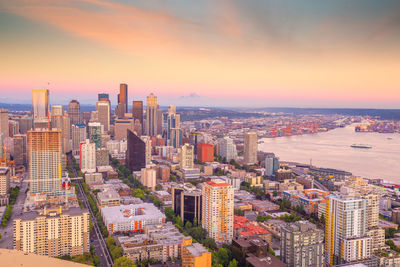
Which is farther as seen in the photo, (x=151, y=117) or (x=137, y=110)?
(x=137, y=110)

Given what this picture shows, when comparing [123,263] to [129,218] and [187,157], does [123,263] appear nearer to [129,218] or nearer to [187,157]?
[129,218]

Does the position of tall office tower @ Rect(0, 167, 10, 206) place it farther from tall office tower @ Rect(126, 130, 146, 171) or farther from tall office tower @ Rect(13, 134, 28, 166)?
tall office tower @ Rect(126, 130, 146, 171)

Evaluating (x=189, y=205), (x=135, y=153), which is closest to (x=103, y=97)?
(x=135, y=153)

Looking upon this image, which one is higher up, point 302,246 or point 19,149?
point 19,149

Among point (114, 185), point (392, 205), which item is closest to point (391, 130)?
point (392, 205)

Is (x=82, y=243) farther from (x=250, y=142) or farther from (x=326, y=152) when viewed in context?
(x=326, y=152)

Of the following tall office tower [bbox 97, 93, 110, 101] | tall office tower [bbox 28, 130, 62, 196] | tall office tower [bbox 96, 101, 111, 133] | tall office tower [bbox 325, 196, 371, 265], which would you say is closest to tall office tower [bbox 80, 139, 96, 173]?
tall office tower [bbox 28, 130, 62, 196]

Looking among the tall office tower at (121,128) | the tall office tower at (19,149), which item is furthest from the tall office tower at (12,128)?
the tall office tower at (121,128)
